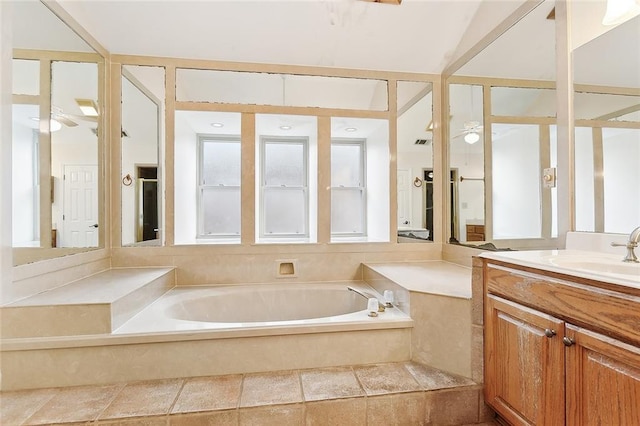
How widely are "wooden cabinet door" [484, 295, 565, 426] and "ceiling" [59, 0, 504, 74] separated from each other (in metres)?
2.04

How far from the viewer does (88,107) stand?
2.14 m

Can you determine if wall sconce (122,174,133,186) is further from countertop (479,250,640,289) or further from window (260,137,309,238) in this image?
countertop (479,250,640,289)

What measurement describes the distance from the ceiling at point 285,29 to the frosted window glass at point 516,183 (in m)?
0.91

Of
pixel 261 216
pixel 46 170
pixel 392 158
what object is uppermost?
pixel 392 158

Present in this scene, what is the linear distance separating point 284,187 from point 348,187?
2.18ft

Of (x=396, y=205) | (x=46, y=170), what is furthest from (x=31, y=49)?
(x=396, y=205)

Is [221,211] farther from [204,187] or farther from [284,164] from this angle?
[284,164]

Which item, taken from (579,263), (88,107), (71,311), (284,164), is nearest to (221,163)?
(284,164)

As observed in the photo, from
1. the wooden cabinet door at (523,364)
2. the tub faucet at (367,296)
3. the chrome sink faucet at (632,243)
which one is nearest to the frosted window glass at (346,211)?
the tub faucet at (367,296)

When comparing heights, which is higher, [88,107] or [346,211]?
[88,107]

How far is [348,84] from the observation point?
8.80ft

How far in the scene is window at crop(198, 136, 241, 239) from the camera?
267 centimetres

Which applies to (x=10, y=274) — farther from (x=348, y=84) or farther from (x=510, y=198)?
(x=510, y=198)

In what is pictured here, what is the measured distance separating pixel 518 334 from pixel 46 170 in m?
2.59
